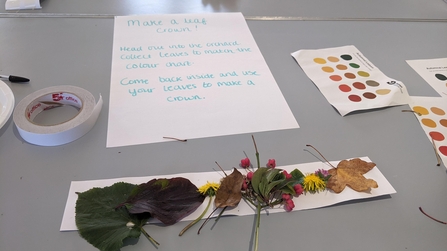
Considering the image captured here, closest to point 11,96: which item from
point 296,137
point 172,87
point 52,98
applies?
point 52,98

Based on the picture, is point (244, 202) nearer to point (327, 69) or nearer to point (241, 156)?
point (241, 156)

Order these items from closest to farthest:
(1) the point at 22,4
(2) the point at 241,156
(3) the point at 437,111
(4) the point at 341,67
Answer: (2) the point at 241,156, (3) the point at 437,111, (4) the point at 341,67, (1) the point at 22,4

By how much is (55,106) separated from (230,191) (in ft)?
1.30

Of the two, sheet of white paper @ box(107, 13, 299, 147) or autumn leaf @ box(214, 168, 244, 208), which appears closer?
autumn leaf @ box(214, 168, 244, 208)

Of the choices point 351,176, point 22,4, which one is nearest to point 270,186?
point 351,176

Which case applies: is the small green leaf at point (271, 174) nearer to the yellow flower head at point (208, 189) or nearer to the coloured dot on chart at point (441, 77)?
the yellow flower head at point (208, 189)

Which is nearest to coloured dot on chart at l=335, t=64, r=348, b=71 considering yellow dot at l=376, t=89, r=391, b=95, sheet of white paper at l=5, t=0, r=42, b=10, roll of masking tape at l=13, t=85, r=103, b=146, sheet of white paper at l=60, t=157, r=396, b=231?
yellow dot at l=376, t=89, r=391, b=95

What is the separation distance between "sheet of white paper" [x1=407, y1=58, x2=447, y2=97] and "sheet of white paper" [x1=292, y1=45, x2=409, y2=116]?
0.32 feet

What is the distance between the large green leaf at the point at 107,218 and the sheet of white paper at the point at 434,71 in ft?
2.31

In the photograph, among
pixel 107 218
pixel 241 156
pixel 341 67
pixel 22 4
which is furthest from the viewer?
pixel 22 4

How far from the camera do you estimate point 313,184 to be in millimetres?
509

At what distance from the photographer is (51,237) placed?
441mm

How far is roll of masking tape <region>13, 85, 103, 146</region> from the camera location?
0.55 meters

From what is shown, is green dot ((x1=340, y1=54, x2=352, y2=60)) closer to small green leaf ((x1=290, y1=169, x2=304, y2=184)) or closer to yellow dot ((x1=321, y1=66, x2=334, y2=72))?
yellow dot ((x1=321, y1=66, x2=334, y2=72))
